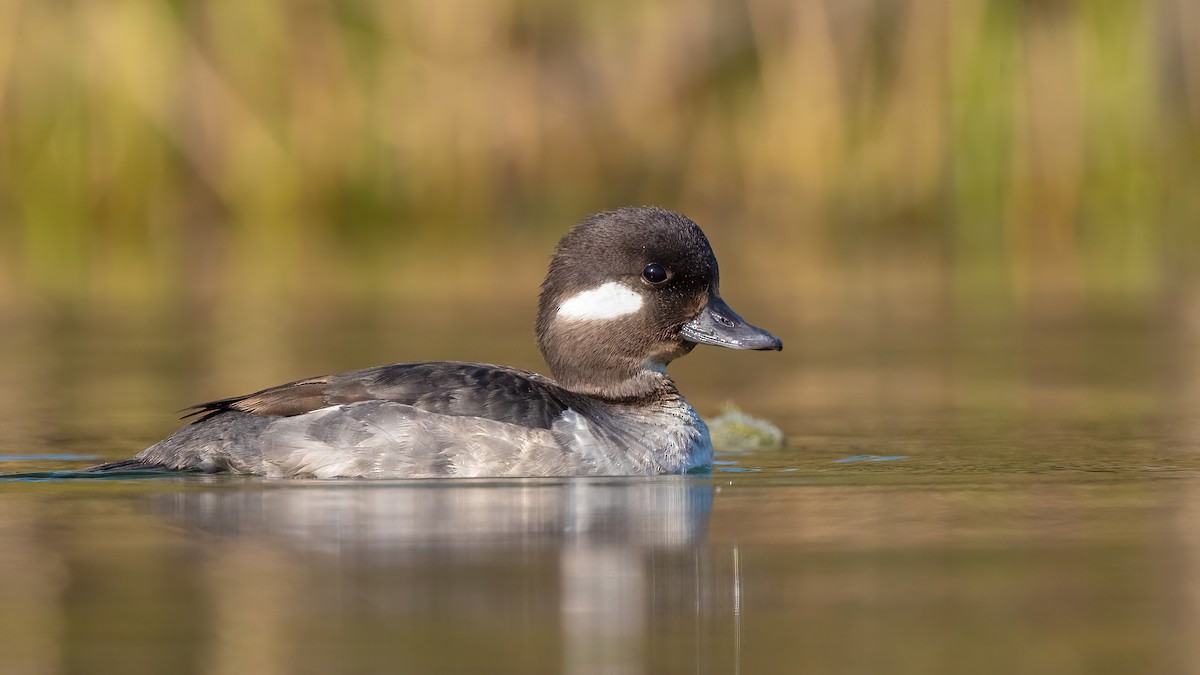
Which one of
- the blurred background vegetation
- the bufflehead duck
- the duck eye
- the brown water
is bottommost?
the brown water

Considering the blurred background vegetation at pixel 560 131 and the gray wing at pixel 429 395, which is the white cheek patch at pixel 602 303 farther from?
the blurred background vegetation at pixel 560 131

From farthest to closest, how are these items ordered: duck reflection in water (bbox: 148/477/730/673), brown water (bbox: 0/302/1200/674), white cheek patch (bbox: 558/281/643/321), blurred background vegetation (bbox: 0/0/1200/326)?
blurred background vegetation (bbox: 0/0/1200/326), white cheek patch (bbox: 558/281/643/321), duck reflection in water (bbox: 148/477/730/673), brown water (bbox: 0/302/1200/674)

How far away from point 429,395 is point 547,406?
419 millimetres

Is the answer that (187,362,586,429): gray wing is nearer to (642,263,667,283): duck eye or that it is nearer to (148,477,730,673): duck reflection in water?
(148,477,730,673): duck reflection in water

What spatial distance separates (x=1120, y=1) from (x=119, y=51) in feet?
29.2

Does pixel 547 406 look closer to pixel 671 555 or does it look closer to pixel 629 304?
pixel 629 304

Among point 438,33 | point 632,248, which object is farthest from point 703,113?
point 632,248

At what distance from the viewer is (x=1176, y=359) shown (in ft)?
35.5

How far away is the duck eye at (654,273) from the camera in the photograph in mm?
7723

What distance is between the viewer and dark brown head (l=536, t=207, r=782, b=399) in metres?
7.72

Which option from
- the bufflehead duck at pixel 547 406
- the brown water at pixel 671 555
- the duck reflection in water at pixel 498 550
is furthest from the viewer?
the bufflehead duck at pixel 547 406

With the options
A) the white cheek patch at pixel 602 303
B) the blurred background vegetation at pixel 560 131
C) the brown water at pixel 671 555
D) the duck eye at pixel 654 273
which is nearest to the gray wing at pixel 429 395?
the brown water at pixel 671 555

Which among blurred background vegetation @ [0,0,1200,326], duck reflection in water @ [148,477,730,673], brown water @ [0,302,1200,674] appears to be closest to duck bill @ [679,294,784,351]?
brown water @ [0,302,1200,674]

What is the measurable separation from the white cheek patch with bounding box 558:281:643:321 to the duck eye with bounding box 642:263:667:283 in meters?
0.07
